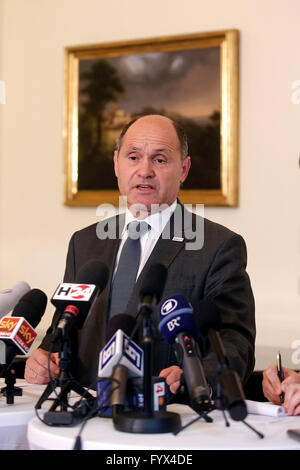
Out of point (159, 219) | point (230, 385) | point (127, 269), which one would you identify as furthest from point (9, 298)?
point (230, 385)

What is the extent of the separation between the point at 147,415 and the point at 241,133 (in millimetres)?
2982

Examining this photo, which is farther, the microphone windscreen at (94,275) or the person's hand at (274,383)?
the person's hand at (274,383)

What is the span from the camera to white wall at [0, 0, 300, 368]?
429 cm

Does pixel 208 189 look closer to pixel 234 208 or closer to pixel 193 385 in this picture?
pixel 234 208

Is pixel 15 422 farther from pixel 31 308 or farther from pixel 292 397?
pixel 292 397

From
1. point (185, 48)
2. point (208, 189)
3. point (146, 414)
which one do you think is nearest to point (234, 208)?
point (208, 189)

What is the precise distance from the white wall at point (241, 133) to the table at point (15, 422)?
2.42 m

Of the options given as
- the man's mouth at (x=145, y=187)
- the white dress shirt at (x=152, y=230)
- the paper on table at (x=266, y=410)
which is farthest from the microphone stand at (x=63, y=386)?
the man's mouth at (x=145, y=187)

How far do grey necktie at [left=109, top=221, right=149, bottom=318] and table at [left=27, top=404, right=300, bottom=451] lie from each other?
3.10 feet

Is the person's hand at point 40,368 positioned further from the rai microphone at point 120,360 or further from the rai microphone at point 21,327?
the rai microphone at point 120,360

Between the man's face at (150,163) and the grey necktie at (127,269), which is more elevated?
the man's face at (150,163)

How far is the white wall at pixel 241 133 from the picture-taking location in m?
4.29

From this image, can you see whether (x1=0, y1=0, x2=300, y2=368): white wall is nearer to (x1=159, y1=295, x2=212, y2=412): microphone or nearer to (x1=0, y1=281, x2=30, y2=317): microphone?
(x1=0, y1=281, x2=30, y2=317): microphone

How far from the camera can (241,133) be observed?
14.4ft
